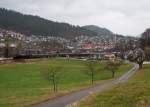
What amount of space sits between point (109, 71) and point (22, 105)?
78.9m

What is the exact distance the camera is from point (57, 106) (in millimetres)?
28703

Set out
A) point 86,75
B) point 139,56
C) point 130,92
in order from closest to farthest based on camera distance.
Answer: point 130,92
point 86,75
point 139,56

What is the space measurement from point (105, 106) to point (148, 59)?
141566 millimetres

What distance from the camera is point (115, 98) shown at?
24.9 metres

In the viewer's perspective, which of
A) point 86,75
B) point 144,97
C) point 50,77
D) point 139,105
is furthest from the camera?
point 86,75

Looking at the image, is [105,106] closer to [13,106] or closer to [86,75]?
[13,106]

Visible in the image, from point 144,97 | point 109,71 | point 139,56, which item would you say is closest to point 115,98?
point 144,97

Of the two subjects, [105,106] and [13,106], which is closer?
[105,106]

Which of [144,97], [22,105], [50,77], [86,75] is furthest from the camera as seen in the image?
[86,75]

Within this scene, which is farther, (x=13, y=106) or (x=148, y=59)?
(x=148, y=59)

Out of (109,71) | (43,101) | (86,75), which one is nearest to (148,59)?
(109,71)

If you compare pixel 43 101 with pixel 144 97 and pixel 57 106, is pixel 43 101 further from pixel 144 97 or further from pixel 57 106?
pixel 144 97

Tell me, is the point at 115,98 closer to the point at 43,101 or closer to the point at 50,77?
the point at 43,101

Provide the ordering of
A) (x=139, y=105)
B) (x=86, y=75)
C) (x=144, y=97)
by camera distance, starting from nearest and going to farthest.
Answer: (x=139, y=105), (x=144, y=97), (x=86, y=75)
